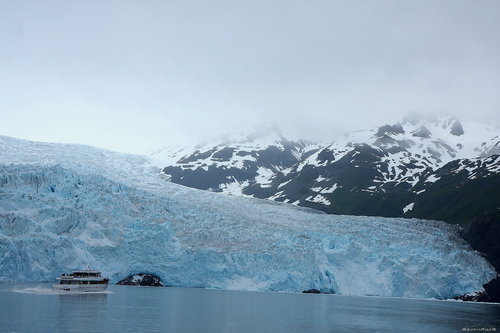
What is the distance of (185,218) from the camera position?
5300 cm

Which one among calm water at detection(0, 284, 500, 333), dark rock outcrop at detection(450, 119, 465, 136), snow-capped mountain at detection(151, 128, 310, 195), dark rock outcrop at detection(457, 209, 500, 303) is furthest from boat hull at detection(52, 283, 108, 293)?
dark rock outcrop at detection(450, 119, 465, 136)

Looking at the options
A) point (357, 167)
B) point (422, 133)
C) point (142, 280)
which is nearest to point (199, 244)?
point (142, 280)

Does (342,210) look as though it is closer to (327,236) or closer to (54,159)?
(327,236)

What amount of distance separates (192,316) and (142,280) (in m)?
Result: 22.9

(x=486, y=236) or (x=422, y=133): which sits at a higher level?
(x=422, y=133)

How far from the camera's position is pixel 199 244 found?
4947cm

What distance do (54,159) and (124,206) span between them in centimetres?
1372

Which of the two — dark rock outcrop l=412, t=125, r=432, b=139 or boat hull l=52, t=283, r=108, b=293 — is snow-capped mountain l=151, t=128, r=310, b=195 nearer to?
dark rock outcrop l=412, t=125, r=432, b=139

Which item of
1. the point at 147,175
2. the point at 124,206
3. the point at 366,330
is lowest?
the point at 366,330

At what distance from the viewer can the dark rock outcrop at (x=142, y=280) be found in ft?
164

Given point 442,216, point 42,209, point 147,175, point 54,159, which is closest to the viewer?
point 42,209

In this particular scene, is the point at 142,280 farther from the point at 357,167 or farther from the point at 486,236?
the point at 357,167

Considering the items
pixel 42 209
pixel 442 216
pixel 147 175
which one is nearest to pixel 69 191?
pixel 42 209

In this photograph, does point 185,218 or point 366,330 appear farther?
point 185,218
